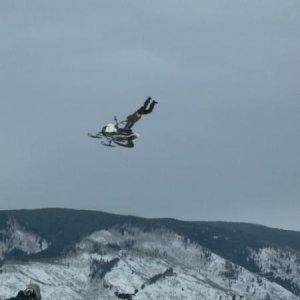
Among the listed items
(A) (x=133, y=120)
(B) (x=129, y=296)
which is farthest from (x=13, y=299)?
(A) (x=133, y=120)

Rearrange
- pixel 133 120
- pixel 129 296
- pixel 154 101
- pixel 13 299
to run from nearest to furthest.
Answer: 1. pixel 13 299
2. pixel 129 296
3. pixel 154 101
4. pixel 133 120

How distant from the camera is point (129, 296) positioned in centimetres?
4878

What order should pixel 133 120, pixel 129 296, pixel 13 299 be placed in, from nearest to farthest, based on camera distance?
1. pixel 13 299
2. pixel 129 296
3. pixel 133 120

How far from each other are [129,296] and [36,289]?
804 centimetres

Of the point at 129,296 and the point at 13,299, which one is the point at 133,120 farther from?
the point at 13,299

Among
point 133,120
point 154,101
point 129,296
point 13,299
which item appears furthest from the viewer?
point 133,120

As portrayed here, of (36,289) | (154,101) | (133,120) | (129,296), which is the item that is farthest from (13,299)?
(133,120)

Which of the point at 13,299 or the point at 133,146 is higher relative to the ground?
the point at 133,146

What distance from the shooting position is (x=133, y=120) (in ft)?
233

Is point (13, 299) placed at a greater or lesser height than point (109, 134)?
lesser

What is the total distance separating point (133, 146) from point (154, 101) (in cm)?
804

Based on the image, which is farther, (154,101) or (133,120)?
(133,120)

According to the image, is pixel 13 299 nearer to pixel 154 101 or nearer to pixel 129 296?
pixel 129 296

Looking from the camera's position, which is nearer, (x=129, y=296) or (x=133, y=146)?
(x=129, y=296)
